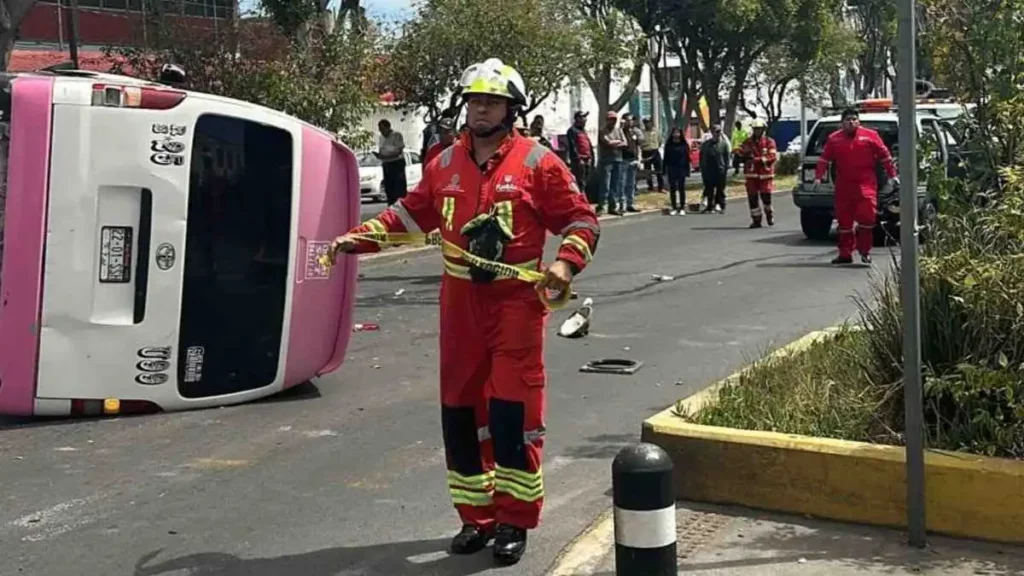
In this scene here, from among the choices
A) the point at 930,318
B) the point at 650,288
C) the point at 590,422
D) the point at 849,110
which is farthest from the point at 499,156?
the point at 849,110

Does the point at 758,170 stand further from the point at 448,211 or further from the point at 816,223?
the point at 448,211

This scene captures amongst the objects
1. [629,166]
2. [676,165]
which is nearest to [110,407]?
[629,166]

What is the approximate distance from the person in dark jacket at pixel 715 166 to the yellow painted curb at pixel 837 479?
17.2 meters

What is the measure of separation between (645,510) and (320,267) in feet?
15.4

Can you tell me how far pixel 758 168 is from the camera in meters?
19.5

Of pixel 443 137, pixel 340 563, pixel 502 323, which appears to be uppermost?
pixel 443 137

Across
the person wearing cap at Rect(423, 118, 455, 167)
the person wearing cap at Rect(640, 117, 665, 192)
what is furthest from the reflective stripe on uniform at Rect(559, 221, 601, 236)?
the person wearing cap at Rect(640, 117, 665, 192)

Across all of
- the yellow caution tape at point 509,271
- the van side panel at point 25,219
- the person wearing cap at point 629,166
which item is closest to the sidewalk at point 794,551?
the yellow caution tape at point 509,271

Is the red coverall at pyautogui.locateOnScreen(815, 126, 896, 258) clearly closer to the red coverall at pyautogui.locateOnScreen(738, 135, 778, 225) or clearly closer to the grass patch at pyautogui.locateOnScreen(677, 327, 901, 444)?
the red coverall at pyautogui.locateOnScreen(738, 135, 778, 225)

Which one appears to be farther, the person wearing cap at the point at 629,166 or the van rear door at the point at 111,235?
the person wearing cap at the point at 629,166

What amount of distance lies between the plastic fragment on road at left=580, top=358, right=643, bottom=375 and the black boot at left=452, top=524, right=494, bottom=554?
3823mm

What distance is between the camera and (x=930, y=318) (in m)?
5.65

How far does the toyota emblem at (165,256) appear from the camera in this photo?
7430 millimetres

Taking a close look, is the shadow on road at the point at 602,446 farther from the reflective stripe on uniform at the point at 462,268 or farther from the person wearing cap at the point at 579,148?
the person wearing cap at the point at 579,148
